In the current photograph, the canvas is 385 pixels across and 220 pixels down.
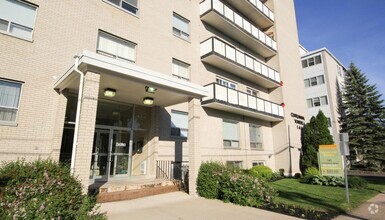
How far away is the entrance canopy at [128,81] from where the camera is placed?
717cm

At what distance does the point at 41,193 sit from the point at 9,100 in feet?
16.1

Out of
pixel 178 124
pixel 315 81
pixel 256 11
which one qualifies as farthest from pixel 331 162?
pixel 315 81

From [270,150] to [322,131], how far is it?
4868 millimetres

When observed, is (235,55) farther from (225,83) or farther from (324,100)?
(324,100)

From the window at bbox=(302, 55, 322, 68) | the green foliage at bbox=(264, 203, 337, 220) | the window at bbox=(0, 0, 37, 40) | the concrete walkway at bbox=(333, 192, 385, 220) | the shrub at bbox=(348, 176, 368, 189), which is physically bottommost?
the concrete walkway at bbox=(333, 192, 385, 220)

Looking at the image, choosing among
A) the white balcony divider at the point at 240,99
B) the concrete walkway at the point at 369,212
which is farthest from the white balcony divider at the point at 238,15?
the concrete walkway at the point at 369,212

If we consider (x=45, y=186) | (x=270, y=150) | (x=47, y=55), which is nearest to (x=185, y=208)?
(x=45, y=186)

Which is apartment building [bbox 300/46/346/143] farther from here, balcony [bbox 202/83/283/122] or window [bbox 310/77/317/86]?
balcony [bbox 202/83/283/122]

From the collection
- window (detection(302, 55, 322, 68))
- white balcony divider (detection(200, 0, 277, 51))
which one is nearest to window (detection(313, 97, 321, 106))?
window (detection(302, 55, 322, 68))

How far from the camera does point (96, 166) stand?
10547 mm

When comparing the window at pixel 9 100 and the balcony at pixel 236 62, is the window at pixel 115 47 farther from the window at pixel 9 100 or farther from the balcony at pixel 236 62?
the balcony at pixel 236 62

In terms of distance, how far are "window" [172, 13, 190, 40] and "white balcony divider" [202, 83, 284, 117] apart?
150 inches

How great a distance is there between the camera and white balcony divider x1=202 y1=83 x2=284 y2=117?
47.4 feet

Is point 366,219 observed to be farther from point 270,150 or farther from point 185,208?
point 270,150
